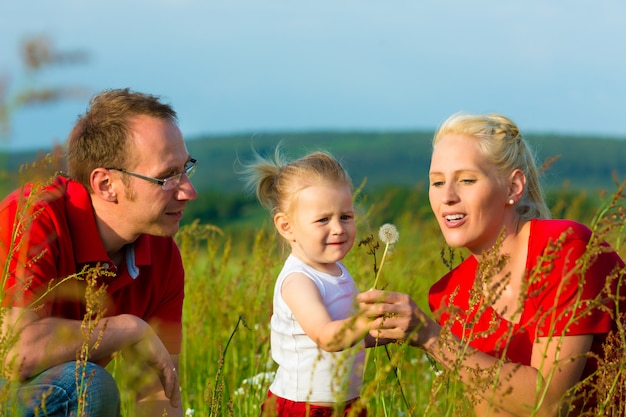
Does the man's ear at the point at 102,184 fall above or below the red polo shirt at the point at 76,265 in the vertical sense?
above

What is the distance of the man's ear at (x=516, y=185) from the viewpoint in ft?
11.7

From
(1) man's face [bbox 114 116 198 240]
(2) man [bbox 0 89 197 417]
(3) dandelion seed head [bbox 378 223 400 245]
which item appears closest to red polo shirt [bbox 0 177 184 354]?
(2) man [bbox 0 89 197 417]

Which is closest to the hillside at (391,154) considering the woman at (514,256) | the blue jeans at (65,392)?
the woman at (514,256)

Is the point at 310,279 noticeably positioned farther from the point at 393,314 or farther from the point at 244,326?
the point at 244,326

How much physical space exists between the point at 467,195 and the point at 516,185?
0.28m

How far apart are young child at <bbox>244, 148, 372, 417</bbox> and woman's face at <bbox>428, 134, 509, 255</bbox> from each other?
39 centimetres

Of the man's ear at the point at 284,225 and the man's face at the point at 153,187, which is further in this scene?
the man's face at the point at 153,187

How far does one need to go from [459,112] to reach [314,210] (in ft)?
2.74

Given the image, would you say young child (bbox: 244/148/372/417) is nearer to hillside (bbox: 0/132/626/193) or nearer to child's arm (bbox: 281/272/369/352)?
child's arm (bbox: 281/272/369/352)

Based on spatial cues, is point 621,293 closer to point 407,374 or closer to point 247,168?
point 247,168

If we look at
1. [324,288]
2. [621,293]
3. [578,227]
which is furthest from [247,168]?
[621,293]

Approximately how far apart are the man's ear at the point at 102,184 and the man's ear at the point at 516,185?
1.81 m

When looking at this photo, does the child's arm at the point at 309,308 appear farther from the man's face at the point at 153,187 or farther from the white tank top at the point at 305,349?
the man's face at the point at 153,187

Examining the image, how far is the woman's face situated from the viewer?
3.44 metres
